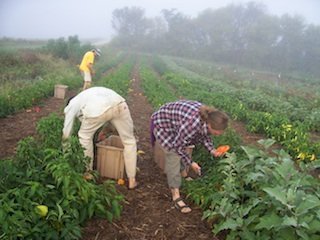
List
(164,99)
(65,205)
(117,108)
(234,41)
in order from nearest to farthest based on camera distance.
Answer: (65,205) < (117,108) < (164,99) < (234,41)

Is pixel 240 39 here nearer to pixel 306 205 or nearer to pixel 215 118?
pixel 215 118

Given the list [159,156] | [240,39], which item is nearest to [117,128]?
[159,156]

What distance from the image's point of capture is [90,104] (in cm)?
438

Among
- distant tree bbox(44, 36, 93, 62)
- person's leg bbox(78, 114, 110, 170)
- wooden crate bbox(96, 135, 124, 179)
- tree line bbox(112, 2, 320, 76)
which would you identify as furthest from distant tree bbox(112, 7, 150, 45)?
person's leg bbox(78, 114, 110, 170)

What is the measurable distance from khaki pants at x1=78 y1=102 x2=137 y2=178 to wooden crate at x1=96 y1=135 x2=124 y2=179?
175mm

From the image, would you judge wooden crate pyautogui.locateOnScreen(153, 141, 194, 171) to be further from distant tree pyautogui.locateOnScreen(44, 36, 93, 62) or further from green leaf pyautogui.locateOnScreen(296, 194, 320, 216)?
distant tree pyautogui.locateOnScreen(44, 36, 93, 62)

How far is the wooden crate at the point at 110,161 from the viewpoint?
4898 mm

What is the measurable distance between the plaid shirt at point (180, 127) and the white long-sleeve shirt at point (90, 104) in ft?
2.07

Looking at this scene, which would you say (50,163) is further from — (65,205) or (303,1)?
(303,1)

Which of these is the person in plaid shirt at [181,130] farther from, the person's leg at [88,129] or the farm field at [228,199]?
the person's leg at [88,129]

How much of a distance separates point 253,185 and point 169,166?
1.09m

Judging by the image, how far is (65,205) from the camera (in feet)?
11.3

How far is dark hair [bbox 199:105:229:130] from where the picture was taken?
4.06 metres

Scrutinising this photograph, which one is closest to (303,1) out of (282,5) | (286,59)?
(282,5)
